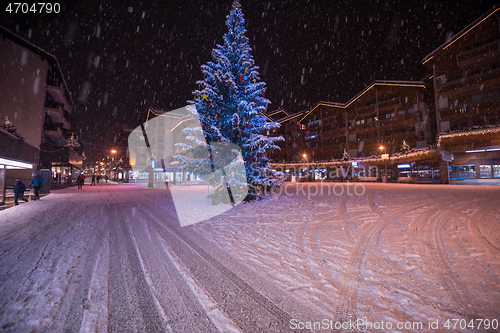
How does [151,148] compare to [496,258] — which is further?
[151,148]

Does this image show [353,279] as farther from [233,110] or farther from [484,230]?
[233,110]

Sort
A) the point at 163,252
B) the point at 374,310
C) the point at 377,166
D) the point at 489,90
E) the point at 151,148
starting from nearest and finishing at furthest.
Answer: the point at 374,310, the point at 163,252, the point at 489,90, the point at 377,166, the point at 151,148

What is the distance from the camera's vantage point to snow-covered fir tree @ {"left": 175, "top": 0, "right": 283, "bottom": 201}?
416 inches

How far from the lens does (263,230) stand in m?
5.86

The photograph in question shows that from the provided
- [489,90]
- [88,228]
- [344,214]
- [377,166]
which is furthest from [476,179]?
[88,228]

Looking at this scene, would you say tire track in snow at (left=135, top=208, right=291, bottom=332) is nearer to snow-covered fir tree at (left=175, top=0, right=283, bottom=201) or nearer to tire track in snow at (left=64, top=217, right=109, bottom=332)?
tire track in snow at (left=64, top=217, right=109, bottom=332)

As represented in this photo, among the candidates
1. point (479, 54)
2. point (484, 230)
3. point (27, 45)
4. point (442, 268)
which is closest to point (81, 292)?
point (442, 268)

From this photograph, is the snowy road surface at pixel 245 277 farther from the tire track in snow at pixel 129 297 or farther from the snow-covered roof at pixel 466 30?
the snow-covered roof at pixel 466 30

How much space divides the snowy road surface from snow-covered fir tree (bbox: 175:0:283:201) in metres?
5.30

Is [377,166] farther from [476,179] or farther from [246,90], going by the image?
[246,90]

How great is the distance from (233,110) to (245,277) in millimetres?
9044

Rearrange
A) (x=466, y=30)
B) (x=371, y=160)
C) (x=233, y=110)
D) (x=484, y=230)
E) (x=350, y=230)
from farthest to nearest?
(x=371, y=160) → (x=466, y=30) → (x=233, y=110) → (x=350, y=230) → (x=484, y=230)

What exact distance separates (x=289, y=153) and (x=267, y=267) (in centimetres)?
5010

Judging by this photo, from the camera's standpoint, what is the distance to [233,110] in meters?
11.0
